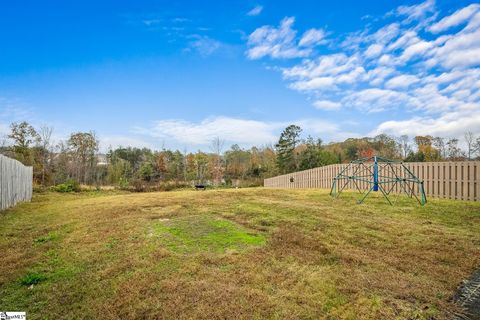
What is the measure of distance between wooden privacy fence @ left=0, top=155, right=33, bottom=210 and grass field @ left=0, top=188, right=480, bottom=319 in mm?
4103

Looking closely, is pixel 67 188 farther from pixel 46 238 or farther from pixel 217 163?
pixel 217 163

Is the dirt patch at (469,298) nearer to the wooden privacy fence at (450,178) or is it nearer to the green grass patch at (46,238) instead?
the green grass patch at (46,238)

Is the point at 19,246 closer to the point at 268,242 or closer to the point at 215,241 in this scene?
the point at 215,241

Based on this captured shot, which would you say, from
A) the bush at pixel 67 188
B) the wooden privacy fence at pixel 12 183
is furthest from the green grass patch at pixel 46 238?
the bush at pixel 67 188

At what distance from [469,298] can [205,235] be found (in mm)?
3522

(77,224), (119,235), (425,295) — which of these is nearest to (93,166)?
(77,224)

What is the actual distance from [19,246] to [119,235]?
5.94ft

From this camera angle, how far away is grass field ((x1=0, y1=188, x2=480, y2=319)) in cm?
257

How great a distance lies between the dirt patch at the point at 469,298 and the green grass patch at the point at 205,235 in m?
2.48

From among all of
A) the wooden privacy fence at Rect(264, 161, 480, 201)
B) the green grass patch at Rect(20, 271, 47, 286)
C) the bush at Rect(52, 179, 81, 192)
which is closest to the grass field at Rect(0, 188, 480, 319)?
the green grass patch at Rect(20, 271, 47, 286)

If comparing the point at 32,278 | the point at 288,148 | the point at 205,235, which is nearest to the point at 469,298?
the point at 205,235

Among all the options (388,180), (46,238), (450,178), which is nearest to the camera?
(46,238)

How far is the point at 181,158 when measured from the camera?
133 feet

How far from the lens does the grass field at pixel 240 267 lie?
8.44 feet
